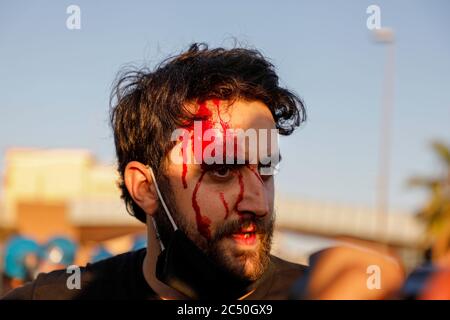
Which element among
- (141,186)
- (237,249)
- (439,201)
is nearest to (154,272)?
(141,186)

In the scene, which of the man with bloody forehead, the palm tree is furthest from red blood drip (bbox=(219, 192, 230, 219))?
the palm tree

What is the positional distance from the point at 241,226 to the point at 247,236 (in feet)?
0.15

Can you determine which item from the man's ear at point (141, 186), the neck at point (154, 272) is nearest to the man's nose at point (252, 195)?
the neck at point (154, 272)

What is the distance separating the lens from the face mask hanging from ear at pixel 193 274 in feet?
9.30

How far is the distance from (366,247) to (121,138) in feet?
6.84

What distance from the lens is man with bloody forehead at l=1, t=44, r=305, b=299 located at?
2832 millimetres

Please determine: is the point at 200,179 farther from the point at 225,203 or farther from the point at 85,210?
the point at 85,210

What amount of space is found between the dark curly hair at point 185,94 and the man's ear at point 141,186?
1.7 inches

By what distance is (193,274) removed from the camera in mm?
2916

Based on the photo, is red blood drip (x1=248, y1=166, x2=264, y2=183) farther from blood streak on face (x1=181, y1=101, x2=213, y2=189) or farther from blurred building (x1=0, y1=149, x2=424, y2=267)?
blurred building (x1=0, y1=149, x2=424, y2=267)

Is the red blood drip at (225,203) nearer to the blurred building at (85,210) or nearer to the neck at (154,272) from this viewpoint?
the neck at (154,272)

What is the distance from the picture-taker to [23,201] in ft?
135

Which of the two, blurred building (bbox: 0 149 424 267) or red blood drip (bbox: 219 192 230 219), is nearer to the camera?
red blood drip (bbox: 219 192 230 219)
